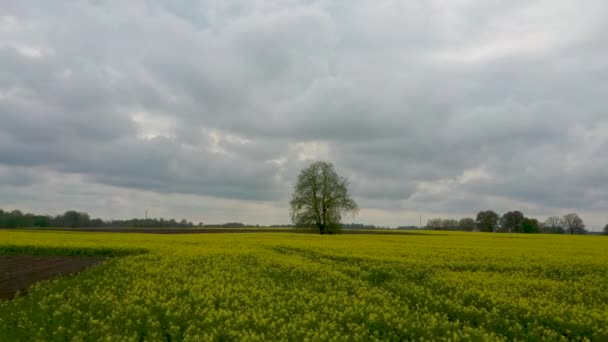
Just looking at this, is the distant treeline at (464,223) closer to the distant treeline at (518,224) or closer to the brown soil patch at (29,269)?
the distant treeline at (518,224)

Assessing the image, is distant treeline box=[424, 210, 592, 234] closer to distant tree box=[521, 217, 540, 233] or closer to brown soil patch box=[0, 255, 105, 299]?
distant tree box=[521, 217, 540, 233]

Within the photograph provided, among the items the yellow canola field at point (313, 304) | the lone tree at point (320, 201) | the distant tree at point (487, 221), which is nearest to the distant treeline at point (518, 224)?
the distant tree at point (487, 221)

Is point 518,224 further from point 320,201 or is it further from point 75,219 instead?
point 75,219

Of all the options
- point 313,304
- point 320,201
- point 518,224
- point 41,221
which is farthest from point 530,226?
point 41,221

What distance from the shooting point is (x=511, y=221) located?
139 metres

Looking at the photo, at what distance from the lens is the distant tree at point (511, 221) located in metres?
137

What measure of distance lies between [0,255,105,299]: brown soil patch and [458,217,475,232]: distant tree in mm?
143958

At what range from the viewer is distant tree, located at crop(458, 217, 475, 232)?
497 ft

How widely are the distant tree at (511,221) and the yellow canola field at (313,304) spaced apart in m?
125

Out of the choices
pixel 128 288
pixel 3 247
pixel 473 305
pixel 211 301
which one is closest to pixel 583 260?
pixel 473 305

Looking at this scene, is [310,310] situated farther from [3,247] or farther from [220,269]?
[3,247]

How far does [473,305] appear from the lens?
14164 mm

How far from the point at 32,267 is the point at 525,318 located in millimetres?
25386

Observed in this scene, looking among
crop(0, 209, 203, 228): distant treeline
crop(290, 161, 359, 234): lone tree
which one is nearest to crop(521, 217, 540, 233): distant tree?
crop(290, 161, 359, 234): lone tree
